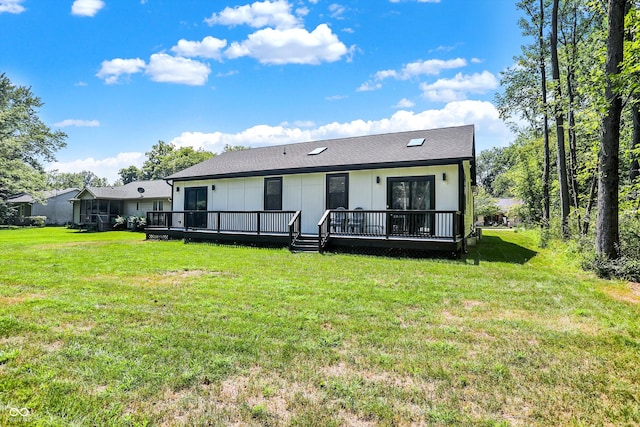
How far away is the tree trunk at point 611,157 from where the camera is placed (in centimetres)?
693

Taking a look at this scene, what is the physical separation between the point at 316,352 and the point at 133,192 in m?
27.8

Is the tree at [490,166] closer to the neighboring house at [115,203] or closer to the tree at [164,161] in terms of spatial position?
the tree at [164,161]

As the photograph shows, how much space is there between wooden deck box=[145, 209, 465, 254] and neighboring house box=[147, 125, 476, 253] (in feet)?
0.10

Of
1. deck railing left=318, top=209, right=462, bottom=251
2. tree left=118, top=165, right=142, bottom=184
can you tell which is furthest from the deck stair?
tree left=118, top=165, right=142, bottom=184

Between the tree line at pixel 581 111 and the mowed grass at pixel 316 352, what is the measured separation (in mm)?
2812

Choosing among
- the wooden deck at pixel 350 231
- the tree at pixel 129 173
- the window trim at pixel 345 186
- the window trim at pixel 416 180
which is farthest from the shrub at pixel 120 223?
the tree at pixel 129 173

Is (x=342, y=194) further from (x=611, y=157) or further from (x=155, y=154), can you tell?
(x=155, y=154)

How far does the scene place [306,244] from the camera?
10961 millimetres

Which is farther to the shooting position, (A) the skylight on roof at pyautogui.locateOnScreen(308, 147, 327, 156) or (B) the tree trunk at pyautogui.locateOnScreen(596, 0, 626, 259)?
(A) the skylight on roof at pyautogui.locateOnScreen(308, 147, 327, 156)

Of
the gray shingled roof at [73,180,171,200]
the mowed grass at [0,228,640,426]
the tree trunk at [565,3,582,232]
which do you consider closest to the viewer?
the mowed grass at [0,228,640,426]

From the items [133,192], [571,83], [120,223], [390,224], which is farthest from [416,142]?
[133,192]

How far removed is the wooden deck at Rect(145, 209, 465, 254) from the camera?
31.0 ft

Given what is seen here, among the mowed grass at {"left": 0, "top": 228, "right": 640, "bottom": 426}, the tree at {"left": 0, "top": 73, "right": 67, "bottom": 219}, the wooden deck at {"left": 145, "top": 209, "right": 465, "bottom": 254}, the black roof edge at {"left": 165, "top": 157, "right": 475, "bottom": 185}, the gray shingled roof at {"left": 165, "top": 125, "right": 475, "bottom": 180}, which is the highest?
the tree at {"left": 0, "top": 73, "right": 67, "bottom": 219}

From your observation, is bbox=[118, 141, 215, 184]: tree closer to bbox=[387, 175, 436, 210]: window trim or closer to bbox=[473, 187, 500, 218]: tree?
bbox=[473, 187, 500, 218]: tree
